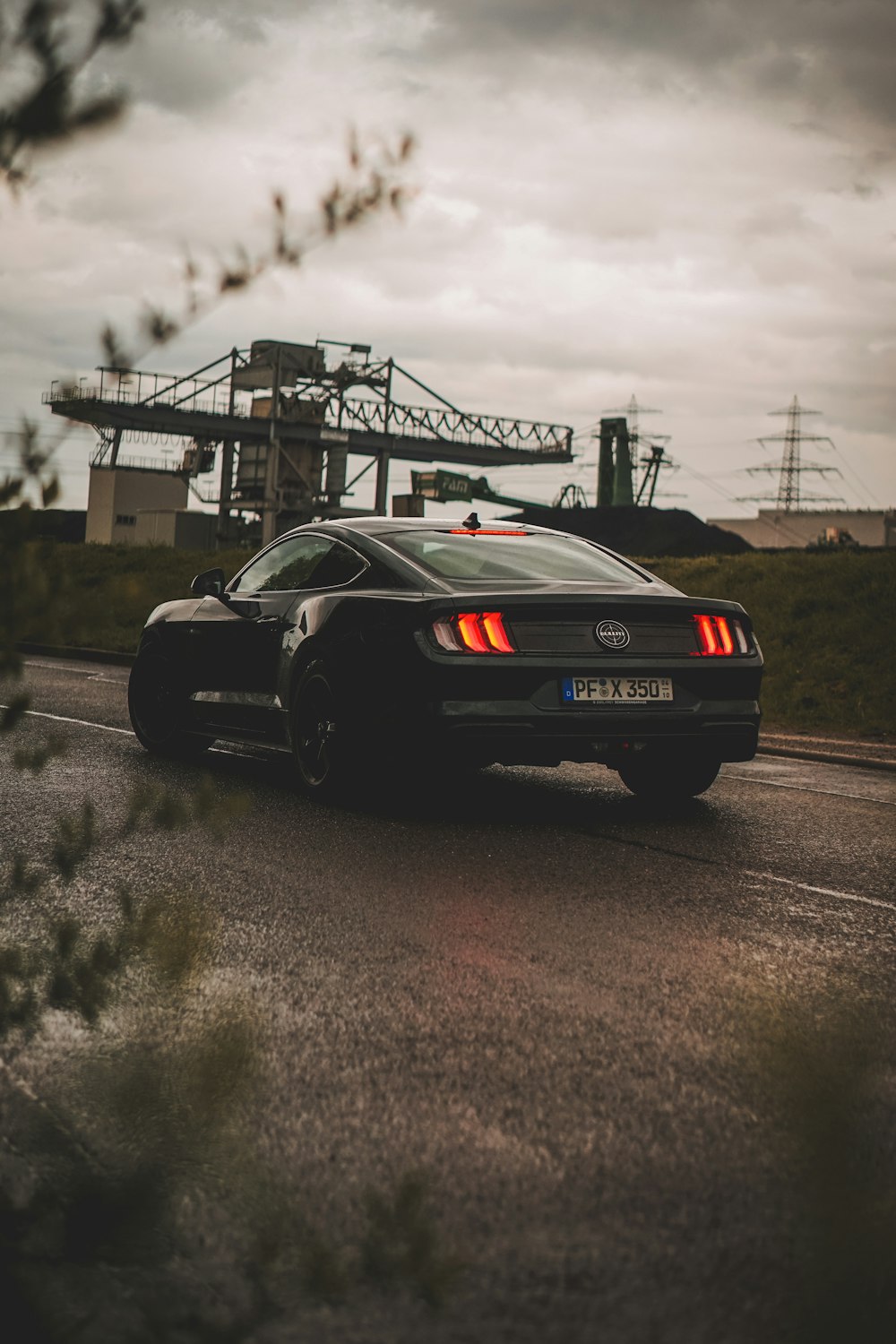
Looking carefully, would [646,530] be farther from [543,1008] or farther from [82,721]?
[543,1008]

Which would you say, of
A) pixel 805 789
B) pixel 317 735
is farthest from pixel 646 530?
pixel 317 735

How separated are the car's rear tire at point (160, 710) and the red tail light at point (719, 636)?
337cm

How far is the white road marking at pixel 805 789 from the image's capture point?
9.01 meters

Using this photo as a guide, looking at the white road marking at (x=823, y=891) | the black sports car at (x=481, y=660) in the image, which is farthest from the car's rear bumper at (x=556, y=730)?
the white road marking at (x=823, y=891)

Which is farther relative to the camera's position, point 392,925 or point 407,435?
point 407,435

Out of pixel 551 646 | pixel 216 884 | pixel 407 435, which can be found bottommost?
pixel 216 884

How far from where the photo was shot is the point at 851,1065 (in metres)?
3.63

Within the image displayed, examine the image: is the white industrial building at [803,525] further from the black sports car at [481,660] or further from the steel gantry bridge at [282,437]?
the black sports car at [481,660]

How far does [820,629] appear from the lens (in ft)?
57.2

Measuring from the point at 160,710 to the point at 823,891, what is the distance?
507cm

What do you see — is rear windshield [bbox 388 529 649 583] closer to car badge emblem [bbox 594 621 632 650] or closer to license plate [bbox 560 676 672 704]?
car badge emblem [bbox 594 621 632 650]

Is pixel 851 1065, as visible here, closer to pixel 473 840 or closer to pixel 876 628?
pixel 473 840

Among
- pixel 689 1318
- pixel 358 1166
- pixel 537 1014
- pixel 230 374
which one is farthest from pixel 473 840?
pixel 230 374

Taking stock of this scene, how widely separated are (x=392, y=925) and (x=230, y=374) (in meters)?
102
